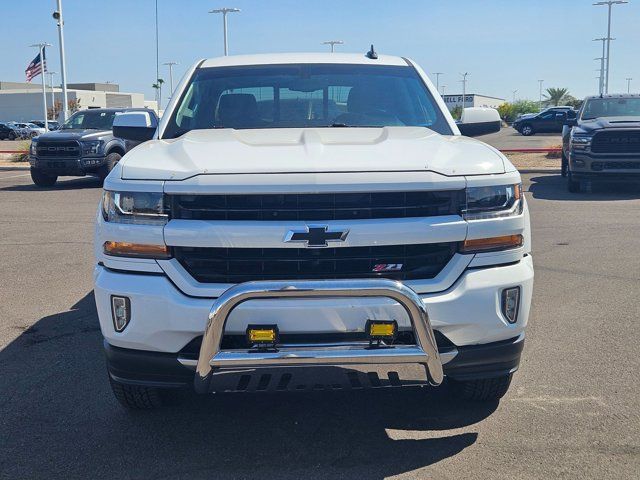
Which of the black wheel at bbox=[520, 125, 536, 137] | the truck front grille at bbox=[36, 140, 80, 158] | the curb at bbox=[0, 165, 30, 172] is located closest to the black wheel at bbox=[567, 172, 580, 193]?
the truck front grille at bbox=[36, 140, 80, 158]

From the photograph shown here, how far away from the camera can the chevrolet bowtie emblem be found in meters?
3.32

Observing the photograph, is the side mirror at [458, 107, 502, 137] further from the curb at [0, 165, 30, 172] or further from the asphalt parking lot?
the curb at [0, 165, 30, 172]

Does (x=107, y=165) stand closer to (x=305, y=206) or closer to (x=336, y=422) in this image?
(x=336, y=422)

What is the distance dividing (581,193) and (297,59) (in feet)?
35.4

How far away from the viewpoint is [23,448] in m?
3.74

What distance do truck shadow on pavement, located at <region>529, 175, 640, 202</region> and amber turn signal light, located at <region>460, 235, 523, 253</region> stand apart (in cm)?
1084

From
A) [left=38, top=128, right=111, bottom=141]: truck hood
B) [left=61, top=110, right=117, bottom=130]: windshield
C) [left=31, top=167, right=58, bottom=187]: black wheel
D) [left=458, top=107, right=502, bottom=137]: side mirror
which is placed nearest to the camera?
[left=458, top=107, right=502, bottom=137]: side mirror

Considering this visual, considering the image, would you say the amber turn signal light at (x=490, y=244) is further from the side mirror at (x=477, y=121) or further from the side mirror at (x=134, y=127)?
the side mirror at (x=134, y=127)

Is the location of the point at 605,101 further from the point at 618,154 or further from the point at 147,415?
the point at 147,415

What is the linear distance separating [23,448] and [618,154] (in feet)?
41.4

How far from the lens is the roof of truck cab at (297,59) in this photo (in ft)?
17.8

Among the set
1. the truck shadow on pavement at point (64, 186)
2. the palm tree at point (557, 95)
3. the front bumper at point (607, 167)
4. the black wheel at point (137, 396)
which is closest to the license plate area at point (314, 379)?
the black wheel at point (137, 396)

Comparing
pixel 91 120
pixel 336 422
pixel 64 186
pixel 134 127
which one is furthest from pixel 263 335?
pixel 91 120

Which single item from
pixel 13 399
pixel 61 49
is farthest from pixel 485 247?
pixel 61 49
